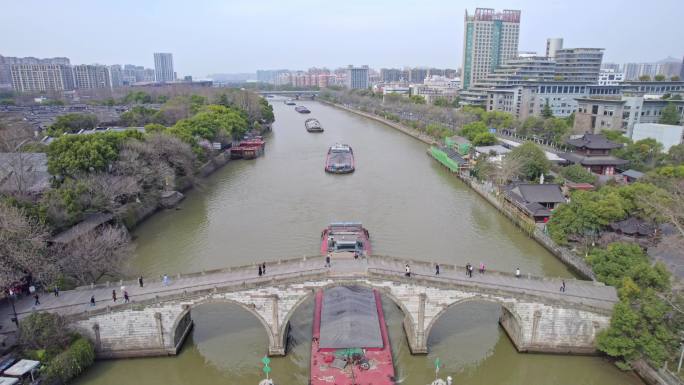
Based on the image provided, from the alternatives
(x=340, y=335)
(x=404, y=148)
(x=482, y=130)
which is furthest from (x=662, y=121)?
(x=340, y=335)

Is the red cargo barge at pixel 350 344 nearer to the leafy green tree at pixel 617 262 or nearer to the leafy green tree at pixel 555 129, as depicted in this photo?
the leafy green tree at pixel 617 262

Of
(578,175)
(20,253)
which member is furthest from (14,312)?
(578,175)

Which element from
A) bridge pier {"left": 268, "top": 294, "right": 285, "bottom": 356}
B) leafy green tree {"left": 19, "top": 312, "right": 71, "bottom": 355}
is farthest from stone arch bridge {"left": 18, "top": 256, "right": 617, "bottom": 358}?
leafy green tree {"left": 19, "top": 312, "right": 71, "bottom": 355}

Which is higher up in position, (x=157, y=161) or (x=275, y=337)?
(x=157, y=161)

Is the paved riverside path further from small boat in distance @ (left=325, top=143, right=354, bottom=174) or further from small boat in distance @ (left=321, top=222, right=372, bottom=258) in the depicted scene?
small boat in distance @ (left=325, top=143, right=354, bottom=174)

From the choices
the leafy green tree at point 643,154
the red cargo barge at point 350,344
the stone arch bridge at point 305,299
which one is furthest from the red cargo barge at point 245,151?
the red cargo barge at point 350,344

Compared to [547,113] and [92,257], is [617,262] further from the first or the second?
[547,113]
